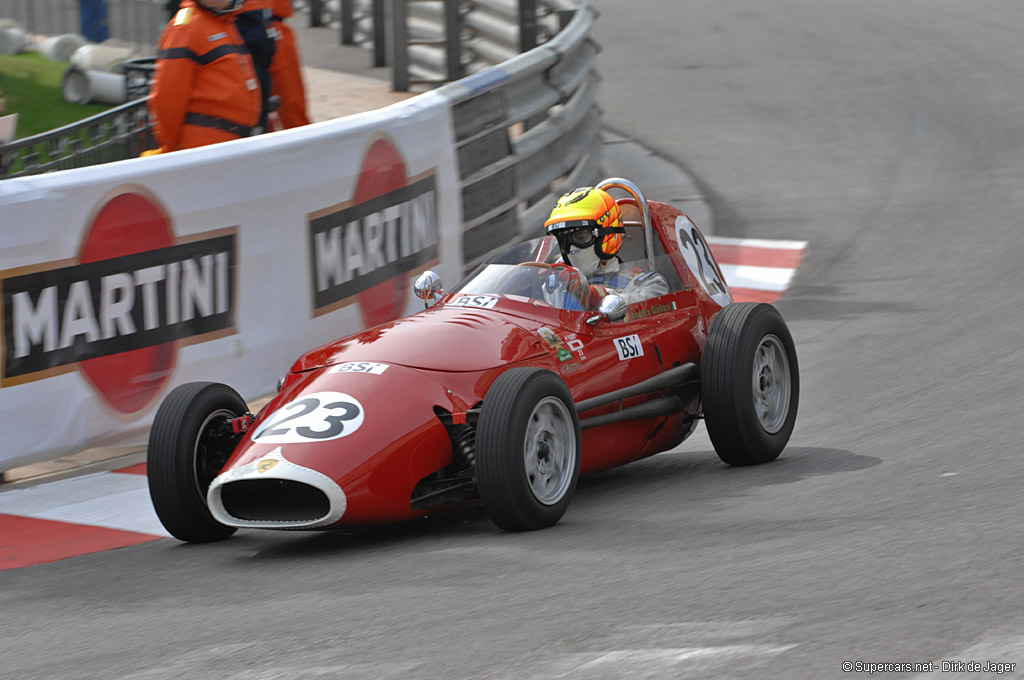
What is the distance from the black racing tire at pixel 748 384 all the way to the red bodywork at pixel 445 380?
25 cm

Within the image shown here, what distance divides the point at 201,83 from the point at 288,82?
1.22 m

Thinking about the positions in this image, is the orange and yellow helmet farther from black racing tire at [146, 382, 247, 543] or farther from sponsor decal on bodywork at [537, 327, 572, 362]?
black racing tire at [146, 382, 247, 543]

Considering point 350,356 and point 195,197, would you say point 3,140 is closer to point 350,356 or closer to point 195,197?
point 195,197

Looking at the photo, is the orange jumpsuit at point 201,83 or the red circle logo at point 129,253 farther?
the orange jumpsuit at point 201,83

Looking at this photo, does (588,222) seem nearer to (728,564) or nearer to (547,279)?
(547,279)

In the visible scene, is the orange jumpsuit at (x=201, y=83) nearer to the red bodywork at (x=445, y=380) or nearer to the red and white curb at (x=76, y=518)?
the red and white curb at (x=76, y=518)

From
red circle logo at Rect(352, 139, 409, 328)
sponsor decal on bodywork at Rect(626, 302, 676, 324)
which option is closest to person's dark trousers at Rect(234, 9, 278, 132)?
red circle logo at Rect(352, 139, 409, 328)

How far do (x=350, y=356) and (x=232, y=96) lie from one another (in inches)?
120

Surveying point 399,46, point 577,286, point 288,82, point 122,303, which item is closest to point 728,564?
point 577,286

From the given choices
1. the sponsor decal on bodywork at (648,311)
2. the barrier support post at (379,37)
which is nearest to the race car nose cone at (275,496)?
the sponsor decal on bodywork at (648,311)

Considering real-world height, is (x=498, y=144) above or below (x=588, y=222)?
below

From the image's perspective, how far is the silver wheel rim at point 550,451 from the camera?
5754 mm

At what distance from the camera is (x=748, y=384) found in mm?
6781

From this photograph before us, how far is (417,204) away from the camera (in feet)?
30.1
